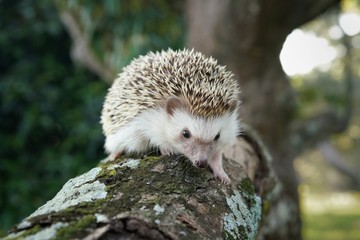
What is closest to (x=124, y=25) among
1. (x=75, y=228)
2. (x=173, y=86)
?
(x=173, y=86)

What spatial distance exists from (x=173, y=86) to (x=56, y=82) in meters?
4.91

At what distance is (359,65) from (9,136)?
10.4 metres

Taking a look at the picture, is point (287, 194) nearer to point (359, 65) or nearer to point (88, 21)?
point (88, 21)

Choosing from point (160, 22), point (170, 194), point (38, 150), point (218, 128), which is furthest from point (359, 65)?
point (170, 194)

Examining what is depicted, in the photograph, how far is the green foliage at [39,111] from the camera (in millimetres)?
6527

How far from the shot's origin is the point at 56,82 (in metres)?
7.34

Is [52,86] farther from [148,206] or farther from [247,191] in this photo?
[148,206]

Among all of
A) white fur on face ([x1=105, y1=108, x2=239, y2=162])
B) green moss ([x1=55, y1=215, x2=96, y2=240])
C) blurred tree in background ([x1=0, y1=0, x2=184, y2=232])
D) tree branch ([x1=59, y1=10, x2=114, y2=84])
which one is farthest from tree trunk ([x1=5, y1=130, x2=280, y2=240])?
tree branch ([x1=59, y1=10, x2=114, y2=84])

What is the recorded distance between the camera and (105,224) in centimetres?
156

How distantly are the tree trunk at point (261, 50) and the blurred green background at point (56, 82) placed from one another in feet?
3.20

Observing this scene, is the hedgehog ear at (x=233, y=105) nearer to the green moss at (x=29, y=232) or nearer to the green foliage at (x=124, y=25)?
the green moss at (x=29, y=232)

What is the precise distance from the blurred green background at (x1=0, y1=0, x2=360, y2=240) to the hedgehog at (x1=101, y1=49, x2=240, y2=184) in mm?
2865

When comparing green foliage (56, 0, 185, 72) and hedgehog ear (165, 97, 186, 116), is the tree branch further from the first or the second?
hedgehog ear (165, 97, 186, 116)

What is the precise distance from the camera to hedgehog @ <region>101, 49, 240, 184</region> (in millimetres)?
2756
